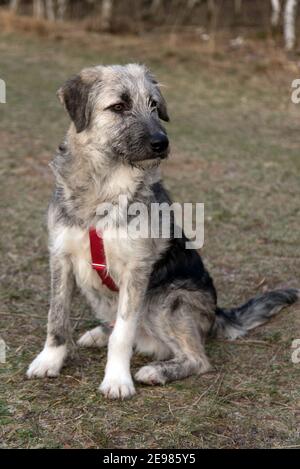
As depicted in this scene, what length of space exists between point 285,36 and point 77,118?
13015mm

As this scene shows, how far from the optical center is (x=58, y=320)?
4.36m

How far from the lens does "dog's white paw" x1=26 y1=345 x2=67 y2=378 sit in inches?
169

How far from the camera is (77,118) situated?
4.32 m

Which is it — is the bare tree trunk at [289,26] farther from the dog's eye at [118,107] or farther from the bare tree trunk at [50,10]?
the dog's eye at [118,107]

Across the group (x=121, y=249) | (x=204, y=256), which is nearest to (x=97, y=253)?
(x=121, y=249)

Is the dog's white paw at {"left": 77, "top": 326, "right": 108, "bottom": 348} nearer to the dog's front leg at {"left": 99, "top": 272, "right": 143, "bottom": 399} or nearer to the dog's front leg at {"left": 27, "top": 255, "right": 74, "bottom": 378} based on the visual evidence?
the dog's front leg at {"left": 27, "top": 255, "right": 74, "bottom": 378}

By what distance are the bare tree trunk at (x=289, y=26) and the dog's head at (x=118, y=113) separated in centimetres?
1240

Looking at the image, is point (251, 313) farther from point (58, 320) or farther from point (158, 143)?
point (158, 143)

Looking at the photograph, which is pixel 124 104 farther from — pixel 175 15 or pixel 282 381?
pixel 175 15

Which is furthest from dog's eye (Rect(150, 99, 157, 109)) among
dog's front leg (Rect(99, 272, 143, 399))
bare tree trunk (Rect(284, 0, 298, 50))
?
bare tree trunk (Rect(284, 0, 298, 50))

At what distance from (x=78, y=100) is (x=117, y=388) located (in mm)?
1666

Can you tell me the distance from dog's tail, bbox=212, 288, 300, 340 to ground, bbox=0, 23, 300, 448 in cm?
8

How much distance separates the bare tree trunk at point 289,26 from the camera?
1605cm

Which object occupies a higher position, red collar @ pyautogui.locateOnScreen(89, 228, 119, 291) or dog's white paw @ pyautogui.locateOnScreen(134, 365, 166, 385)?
red collar @ pyautogui.locateOnScreen(89, 228, 119, 291)
